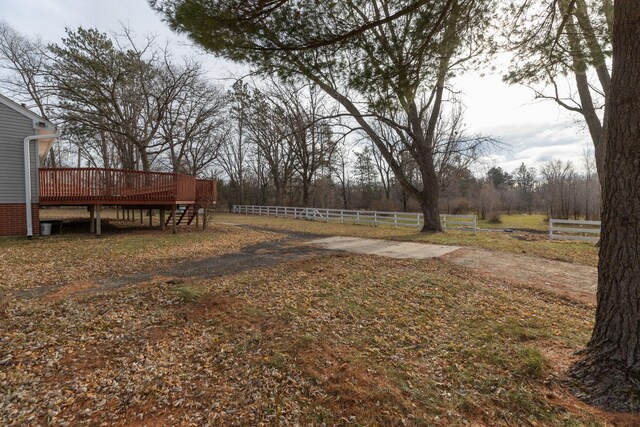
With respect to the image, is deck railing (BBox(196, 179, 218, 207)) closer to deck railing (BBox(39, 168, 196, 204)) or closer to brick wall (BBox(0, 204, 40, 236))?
deck railing (BBox(39, 168, 196, 204))

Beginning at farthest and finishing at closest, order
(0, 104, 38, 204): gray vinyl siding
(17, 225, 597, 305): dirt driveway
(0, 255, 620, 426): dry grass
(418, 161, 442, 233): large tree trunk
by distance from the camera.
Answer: (418, 161, 442, 233): large tree trunk → (0, 104, 38, 204): gray vinyl siding → (17, 225, 597, 305): dirt driveway → (0, 255, 620, 426): dry grass

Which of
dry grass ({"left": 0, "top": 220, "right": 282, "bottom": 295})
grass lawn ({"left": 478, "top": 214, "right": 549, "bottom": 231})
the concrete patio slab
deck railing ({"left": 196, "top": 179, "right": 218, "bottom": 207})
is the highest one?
deck railing ({"left": 196, "top": 179, "right": 218, "bottom": 207})

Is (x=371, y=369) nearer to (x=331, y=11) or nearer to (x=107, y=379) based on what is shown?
(x=107, y=379)

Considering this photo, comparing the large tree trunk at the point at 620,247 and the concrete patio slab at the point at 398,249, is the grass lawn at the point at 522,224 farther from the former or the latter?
the large tree trunk at the point at 620,247

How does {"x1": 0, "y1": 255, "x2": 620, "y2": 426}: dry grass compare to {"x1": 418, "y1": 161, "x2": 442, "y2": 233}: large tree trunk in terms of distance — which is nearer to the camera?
{"x1": 0, "y1": 255, "x2": 620, "y2": 426}: dry grass

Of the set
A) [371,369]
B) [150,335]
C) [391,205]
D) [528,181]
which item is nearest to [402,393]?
[371,369]

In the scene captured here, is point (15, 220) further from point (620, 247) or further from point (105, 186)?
point (620, 247)

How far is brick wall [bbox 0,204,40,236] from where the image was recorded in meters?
9.47

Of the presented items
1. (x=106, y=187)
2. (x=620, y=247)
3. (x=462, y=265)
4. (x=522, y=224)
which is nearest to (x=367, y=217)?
(x=462, y=265)

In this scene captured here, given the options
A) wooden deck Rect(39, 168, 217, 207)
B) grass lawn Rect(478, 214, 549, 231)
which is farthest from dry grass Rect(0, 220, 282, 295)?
grass lawn Rect(478, 214, 549, 231)

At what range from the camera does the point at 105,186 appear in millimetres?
10344

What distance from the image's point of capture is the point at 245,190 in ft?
128

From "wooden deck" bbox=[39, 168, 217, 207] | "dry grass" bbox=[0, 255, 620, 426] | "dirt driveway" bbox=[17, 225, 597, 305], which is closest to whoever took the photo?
"dry grass" bbox=[0, 255, 620, 426]

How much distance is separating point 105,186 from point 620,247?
495 inches
